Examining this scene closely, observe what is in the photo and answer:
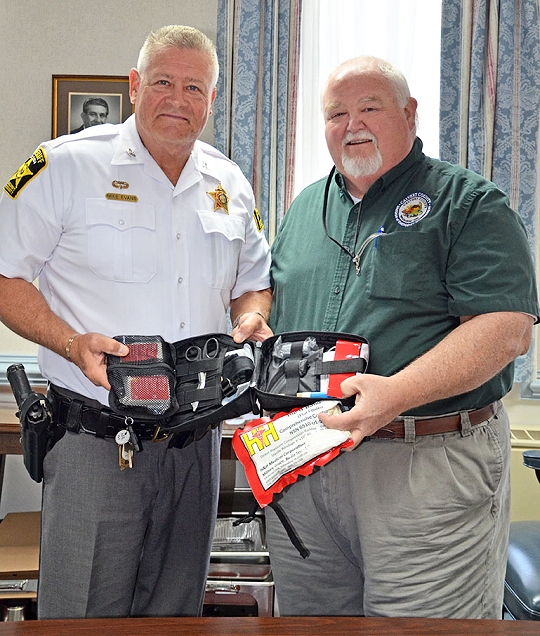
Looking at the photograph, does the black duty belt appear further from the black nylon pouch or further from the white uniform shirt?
the black nylon pouch

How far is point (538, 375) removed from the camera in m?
3.11

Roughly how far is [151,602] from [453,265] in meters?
1.03

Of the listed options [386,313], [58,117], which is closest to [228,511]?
[386,313]

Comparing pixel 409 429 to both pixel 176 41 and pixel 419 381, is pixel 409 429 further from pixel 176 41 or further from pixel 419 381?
pixel 176 41

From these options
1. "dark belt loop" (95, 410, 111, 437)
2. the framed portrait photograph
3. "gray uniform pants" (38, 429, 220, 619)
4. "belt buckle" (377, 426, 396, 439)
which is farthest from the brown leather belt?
the framed portrait photograph

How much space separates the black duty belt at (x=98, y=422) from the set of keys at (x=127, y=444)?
0.04 ft

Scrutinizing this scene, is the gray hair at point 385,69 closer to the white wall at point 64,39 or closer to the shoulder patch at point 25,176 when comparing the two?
the shoulder patch at point 25,176

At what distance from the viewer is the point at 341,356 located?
1.36 meters

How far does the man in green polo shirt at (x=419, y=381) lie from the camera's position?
1.44 m

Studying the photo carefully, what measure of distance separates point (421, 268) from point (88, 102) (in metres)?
2.10

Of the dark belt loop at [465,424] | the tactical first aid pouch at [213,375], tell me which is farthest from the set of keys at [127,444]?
the dark belt loop at [465,424]

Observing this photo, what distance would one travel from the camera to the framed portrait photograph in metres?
3.09

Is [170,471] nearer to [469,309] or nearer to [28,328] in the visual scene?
[28,328]

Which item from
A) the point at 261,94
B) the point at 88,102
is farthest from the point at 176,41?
the point at 88,102
